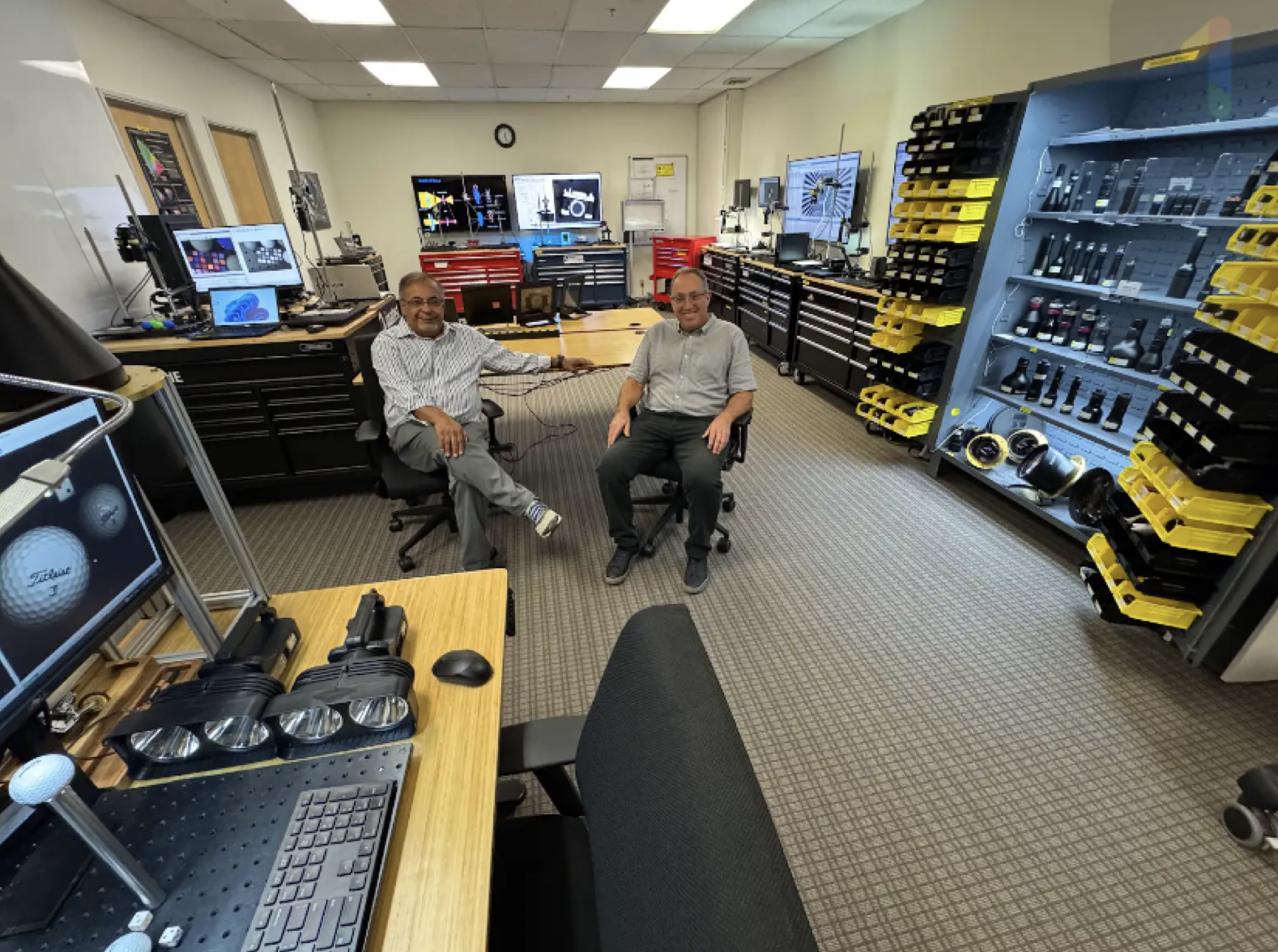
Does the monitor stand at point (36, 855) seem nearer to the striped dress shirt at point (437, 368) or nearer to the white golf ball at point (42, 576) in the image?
the white golf ball at point (42, 576)

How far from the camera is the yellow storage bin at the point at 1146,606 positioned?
1850 millimetres

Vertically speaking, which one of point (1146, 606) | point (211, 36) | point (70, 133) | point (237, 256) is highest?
point (211, 36)

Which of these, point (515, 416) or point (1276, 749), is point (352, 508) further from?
point (1276, 749)

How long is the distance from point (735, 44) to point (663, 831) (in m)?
5.71

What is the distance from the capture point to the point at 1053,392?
2.85m

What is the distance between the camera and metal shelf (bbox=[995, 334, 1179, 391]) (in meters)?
2.23

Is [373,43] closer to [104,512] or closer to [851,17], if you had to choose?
[851,17]

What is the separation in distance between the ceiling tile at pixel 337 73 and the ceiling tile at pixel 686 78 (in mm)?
2965

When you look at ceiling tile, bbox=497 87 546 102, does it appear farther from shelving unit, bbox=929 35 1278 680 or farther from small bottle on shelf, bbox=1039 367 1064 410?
small bottle on shelf, bbox=1039 367 1064 410

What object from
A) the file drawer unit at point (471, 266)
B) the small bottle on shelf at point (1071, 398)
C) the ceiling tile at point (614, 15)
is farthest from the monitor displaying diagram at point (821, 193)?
the file drawer unit at point (471, 266)

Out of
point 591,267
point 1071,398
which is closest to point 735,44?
point 591,267

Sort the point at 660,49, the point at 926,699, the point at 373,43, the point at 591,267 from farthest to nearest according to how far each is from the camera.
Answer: the point at 591,267 < the point at 660,49 < the point at 373,43 < the point at 926,699

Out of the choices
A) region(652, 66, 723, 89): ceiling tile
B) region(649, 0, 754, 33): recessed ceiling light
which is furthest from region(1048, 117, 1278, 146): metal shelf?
region(652, 66, 723, 89): ceiling tile

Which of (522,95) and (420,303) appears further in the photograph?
(522,95)
